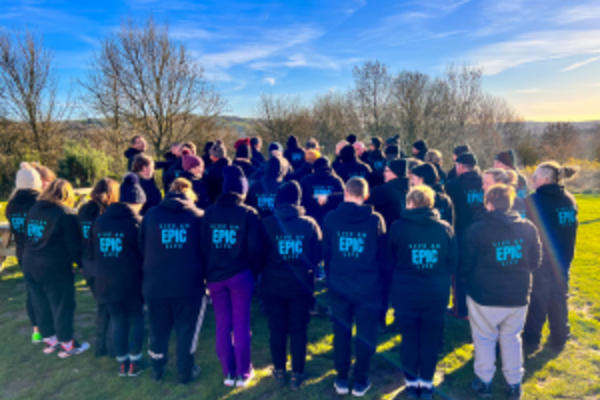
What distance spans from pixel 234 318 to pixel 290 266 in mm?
825

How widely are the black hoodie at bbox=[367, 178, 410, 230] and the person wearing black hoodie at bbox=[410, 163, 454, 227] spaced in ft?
0.74

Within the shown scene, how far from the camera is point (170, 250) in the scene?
11.6 ft

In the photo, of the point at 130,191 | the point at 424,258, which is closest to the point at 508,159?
the point at 424,258

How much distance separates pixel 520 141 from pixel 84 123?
38451mm

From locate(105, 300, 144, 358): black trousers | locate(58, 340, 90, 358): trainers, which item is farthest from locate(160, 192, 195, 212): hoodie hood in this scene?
locate(58, 340, 90, 358): trainers

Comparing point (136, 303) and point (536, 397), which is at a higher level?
point (136, 303)

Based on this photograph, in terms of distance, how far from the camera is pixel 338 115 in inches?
1501

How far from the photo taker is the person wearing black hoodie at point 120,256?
12.1 feet

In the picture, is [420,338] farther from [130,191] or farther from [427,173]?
[130,191]

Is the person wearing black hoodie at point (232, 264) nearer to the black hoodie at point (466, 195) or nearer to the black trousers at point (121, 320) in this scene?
the black trousers at point (121, 320)

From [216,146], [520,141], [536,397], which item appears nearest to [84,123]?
[216,146]

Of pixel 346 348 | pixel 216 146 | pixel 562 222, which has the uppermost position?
pixel 216 146

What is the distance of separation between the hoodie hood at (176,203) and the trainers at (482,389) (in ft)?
11.3

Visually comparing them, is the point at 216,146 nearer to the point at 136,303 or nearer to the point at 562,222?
the point at 136,303
